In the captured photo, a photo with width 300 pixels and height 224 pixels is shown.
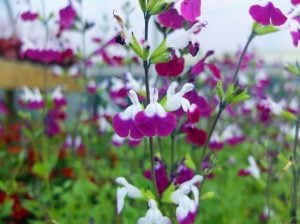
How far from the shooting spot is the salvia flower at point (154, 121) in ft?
3.40

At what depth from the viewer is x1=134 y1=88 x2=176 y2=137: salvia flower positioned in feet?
3.40

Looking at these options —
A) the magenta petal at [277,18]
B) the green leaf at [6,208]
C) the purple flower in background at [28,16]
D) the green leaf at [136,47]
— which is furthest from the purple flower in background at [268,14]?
the purple flower in background at [28,16]

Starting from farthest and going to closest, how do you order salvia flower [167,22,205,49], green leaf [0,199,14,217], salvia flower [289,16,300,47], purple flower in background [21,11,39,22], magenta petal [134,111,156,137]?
purple flower in background [21,11,39,22]
green leaf [0,199,14,217]
salvia flower [289,16,300,47]
salvia flower [167,22,205,49]
magenta petal [134,111,156,137]

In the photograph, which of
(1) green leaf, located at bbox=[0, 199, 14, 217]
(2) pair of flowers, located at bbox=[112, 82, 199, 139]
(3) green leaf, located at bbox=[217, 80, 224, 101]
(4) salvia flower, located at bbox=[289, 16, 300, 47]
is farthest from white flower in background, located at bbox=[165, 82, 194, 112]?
(1) green leaf, located at bbox=[0, 199, 14, 217]

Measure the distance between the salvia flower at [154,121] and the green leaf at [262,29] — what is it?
1.14ft

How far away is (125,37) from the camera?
109 cm

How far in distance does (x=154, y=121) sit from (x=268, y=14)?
302 millimetres

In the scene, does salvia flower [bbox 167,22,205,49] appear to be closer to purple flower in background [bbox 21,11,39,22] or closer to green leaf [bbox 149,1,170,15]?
green leaf [bbox 149,1,170,15]

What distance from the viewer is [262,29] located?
4.29 feet

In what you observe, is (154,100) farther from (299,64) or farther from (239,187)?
(239,187)

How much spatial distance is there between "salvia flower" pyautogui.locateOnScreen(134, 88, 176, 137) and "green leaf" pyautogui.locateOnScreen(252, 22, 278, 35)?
0.35m

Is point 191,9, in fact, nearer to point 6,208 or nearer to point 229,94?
point 229,94

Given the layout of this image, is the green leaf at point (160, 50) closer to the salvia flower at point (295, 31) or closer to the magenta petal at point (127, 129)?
the magenta petal at point (127, 129)

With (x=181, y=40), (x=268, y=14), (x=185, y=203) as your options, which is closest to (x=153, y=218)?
(x=185, y=203)
